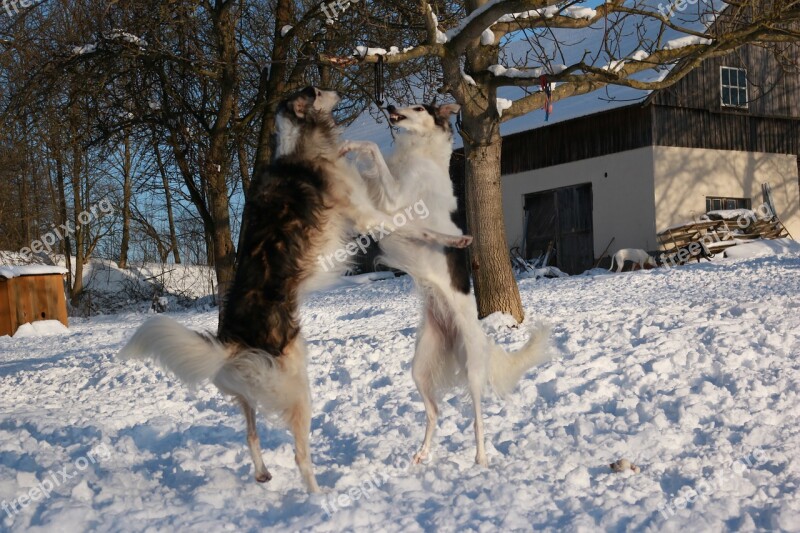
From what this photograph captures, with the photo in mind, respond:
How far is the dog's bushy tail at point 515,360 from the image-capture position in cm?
471

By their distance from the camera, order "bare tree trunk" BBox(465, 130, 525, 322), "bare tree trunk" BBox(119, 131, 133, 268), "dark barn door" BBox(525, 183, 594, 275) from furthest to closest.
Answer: "bare tree trunk" BBox(119, 131, 133, 268)
"dark barn door" BBox(525, 183, 594, 275)
"bare tree trunk" BBox(465, 130, 525, 322)

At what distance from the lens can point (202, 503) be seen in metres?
3.61

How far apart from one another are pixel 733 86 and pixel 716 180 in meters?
2.75

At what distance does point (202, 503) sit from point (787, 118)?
20701 mm

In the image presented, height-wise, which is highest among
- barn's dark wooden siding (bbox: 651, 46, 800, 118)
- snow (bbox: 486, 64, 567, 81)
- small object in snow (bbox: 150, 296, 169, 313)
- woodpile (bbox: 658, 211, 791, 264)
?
barn's dark wooden siding (bbox: 651, 46, 800, 118)

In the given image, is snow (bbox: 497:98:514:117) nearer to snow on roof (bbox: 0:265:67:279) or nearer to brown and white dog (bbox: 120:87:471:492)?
brown and white dog (bbox: 120:87:471:492)

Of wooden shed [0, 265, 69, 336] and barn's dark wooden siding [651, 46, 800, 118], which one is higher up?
barn's dark wooden siding [651, 46, 800, 118]

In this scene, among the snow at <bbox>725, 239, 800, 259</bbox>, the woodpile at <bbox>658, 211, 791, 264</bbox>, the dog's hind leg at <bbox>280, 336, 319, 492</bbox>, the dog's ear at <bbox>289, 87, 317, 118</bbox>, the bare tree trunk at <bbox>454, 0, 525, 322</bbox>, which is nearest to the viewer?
the dog's hind leg at <bbox>280, 336, 319, 492</bbox>

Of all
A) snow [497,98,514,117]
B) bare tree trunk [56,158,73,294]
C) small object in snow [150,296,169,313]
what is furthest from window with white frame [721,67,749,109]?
bare tree trunk [56,158,73,294]

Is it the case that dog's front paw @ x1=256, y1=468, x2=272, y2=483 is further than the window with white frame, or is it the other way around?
the window with white frame

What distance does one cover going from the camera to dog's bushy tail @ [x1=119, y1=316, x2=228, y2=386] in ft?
12.1

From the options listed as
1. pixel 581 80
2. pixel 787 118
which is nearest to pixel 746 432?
pixel 581 80

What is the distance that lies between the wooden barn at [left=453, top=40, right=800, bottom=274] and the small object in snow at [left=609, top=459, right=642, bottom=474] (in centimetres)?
1413

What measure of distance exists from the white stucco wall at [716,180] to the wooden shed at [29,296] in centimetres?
1379
